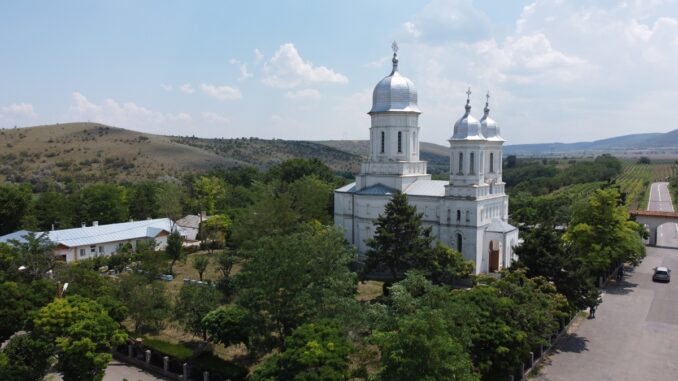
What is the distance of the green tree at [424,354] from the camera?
1697 cm

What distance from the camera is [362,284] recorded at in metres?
37.0

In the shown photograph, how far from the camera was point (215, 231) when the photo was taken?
165 feet

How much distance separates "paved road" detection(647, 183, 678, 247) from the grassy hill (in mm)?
75813

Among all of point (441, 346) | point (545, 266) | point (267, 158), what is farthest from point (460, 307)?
point (267, 158)

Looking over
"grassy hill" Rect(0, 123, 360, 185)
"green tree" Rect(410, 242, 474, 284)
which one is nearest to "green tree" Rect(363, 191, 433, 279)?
"green tree" Rect(410, 242, 474, 284)

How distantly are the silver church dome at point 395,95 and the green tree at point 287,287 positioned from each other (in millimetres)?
19487

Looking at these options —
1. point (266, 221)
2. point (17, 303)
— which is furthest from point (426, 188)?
point (17, 303)

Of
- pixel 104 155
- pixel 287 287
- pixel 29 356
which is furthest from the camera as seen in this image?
pixel 104 155

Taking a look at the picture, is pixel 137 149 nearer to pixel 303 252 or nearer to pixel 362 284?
pixel 362 284

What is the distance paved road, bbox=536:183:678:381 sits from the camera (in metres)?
23.5

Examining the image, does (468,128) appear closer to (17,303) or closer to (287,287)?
(287,287)

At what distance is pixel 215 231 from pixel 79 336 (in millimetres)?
30112

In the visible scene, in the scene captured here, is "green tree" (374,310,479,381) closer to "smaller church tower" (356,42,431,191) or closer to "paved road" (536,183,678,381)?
"paved road" (536,183,678,381)

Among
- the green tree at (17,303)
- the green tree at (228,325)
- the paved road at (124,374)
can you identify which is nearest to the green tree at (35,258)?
the green tree at (17,303)
